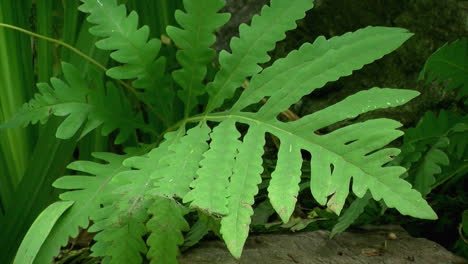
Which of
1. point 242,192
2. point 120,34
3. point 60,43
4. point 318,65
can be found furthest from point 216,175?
point 60,43

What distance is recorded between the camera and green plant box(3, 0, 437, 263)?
3.71 ft

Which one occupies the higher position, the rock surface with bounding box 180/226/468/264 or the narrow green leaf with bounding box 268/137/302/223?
the narrow green leaf with bounding box 268/137/302/223

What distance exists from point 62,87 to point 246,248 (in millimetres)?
677

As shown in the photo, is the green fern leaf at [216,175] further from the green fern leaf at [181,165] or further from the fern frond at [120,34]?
the fern frond at [120,34]

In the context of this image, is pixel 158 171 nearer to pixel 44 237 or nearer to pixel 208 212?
pixel 208 212

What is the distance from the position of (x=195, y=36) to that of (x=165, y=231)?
1.81 feet

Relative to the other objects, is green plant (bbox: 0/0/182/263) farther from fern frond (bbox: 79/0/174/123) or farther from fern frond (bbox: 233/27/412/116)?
fern frond (bbox: 233/27/412/116)

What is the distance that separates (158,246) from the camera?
1159 millimetres

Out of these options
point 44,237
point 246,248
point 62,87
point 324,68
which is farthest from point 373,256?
point 62,87

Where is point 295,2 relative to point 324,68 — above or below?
above

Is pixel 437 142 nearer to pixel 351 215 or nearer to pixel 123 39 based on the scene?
pixel 351 215

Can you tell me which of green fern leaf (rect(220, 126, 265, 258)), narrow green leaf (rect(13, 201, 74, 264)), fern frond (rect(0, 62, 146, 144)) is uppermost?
fern frond (rect(0, 62, 146, 144))

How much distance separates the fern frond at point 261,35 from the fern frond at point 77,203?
442 millimetres

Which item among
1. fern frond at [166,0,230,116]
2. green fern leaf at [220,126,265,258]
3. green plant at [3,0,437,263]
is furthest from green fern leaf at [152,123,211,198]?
fern frond at [166,0,230,116]
